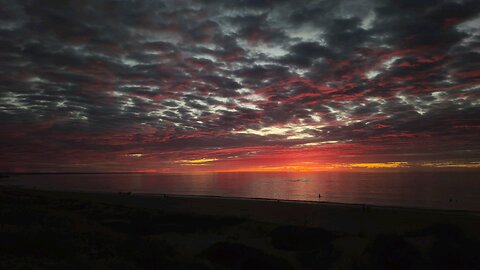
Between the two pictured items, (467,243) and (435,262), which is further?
(467,243)

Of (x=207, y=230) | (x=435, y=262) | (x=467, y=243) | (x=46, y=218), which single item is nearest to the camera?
(x=435, y=262)

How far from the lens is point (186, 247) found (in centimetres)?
2169

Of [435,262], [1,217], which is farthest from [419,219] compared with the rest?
[1,217]

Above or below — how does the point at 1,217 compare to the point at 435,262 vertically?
above

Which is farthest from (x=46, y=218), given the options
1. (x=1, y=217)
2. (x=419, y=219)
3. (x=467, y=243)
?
(x=419, y=219)

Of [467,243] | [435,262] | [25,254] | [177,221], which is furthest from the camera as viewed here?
[177,221]

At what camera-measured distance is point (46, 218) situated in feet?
75.0

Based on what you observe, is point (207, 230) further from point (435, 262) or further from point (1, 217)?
point (435, 262)

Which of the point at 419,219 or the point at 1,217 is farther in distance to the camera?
the point at 419,219

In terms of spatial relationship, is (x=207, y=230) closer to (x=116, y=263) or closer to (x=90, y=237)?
(x=90, y=237)

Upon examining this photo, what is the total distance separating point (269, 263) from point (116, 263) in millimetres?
6606

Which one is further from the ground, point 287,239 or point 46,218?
point 46,218

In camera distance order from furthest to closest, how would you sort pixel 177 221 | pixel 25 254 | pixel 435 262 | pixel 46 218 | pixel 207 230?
pixel 177 221
pixel 207 230
pixel 46 218
pixel 435 262
pixel 25 254

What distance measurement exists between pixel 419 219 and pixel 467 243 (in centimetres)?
1917
